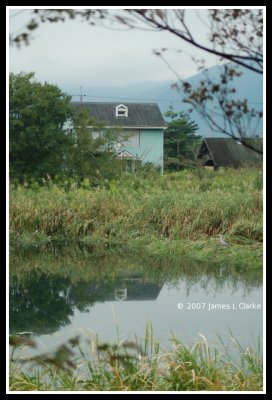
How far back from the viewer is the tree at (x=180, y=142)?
5316mm

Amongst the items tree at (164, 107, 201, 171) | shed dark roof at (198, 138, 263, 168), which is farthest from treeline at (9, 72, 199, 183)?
shed dark roof at (198, 138, 263, 168)

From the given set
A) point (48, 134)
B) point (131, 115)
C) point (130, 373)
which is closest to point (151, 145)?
point (131, 115)

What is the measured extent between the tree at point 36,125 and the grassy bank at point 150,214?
1.12m

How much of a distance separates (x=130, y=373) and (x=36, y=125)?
2953mm


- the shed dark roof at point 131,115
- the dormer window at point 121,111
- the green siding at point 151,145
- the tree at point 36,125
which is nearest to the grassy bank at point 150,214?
the green siding at point 151,145

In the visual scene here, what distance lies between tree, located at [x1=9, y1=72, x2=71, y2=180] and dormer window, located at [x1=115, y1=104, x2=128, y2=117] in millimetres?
618

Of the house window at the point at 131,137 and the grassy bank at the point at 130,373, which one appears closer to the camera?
the grassy bank at the point at 130,373

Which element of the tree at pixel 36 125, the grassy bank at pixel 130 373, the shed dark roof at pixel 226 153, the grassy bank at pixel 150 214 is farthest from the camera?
the grassy bank at pixel 150 214

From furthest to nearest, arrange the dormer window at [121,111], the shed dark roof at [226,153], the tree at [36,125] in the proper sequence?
the dormer window at [121,111] → the shed dark roof at [226,153] → the tree at [36,125]

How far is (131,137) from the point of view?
6.74 metres

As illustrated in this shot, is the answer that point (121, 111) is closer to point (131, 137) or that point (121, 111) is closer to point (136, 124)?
point (136, 124)

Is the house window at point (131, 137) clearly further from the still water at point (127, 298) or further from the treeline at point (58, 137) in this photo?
the still water at point (127, 298)

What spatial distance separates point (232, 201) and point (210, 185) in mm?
986

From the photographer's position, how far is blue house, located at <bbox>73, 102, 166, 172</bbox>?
5.96m
